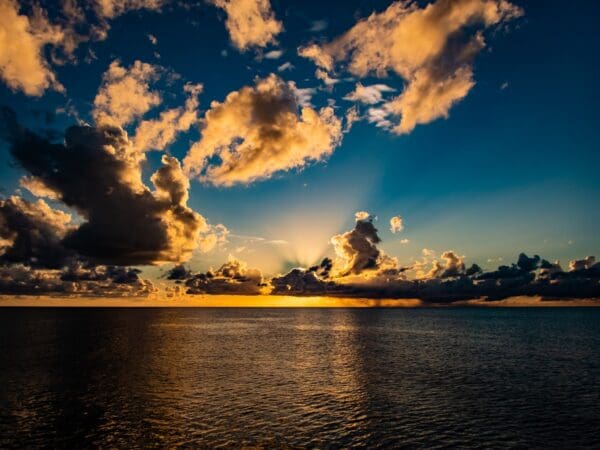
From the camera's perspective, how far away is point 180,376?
57844 millimetres

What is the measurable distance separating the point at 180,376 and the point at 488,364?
5367 cm

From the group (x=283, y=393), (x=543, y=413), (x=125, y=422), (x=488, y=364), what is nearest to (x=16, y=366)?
(x=125, y=422)

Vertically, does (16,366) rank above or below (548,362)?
above

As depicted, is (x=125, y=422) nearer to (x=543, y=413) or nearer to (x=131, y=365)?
(x=131, y=365)

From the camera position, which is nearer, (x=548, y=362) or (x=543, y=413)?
(x=543, y=413)

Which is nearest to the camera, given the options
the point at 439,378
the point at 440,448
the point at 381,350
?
the point at 440,448

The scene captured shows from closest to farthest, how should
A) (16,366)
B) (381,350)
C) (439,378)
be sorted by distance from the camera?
(439,378) < (16,366) < (381,350)

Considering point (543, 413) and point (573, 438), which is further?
point (543, 413)

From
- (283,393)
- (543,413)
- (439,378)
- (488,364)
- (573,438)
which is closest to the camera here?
(573,438)

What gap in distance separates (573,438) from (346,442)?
62.9 feet

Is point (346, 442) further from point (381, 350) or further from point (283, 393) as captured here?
point (381, 350)

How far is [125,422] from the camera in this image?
119 ft

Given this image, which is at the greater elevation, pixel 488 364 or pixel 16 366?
pixel 16 366

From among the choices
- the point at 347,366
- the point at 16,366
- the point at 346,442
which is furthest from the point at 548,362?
the point at 16,366
